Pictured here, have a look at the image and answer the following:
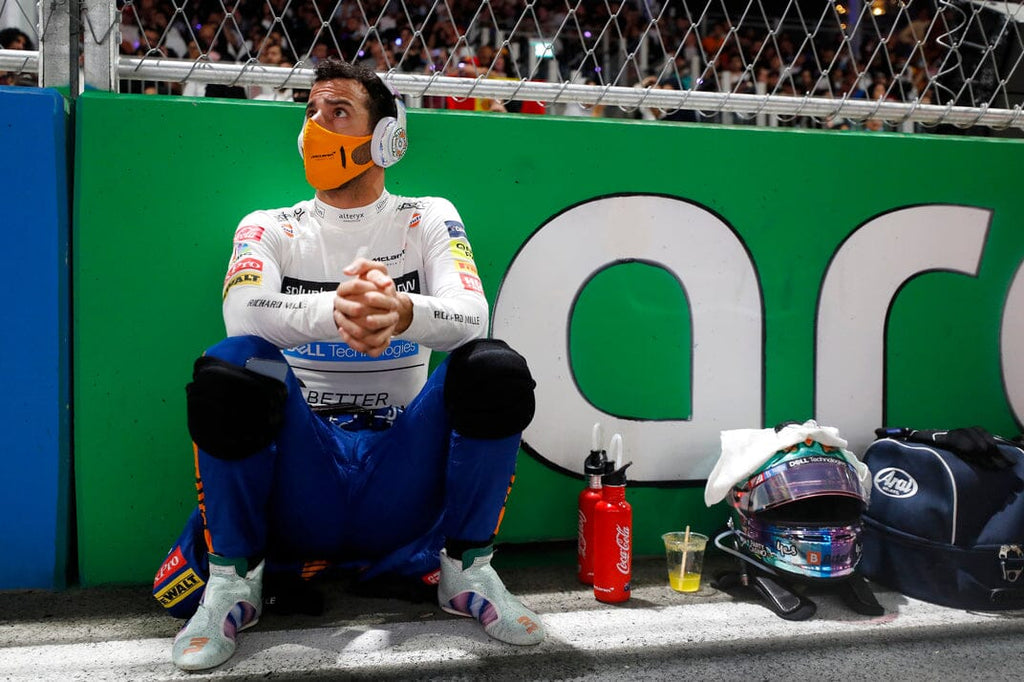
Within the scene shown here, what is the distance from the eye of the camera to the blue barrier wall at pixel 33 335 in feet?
7.25

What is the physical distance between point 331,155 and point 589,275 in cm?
89

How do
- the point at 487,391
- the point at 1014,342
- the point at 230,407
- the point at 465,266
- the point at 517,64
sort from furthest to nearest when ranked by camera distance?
the point at 1014,342 → the point at 517,64 → the point at 465,266 → the point at 487,391 → the point at 230,407

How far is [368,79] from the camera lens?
7.16 ft

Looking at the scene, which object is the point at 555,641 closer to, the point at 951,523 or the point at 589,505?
the point at 589,505

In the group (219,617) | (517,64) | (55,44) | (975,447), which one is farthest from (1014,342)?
(55,44)

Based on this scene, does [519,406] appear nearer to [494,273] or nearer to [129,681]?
[494,273]

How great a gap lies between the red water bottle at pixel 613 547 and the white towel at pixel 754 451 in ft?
1.18

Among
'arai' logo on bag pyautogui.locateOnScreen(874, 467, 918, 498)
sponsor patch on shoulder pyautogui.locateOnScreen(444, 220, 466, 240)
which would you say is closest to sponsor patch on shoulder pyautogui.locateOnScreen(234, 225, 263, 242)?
sponsor patch on shoulder pyautogui.locateOnScreen(444, 220, 466, 240)

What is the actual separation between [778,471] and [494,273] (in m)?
1.01

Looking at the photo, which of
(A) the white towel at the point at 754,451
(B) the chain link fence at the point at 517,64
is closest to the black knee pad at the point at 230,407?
(B) the chain link fence at the point at 517,64

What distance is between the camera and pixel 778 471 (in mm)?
2316

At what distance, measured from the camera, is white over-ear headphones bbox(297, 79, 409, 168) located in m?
2.16

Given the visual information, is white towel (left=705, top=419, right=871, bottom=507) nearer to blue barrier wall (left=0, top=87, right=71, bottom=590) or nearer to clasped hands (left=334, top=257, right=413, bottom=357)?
clasped hands (left=334, top=257, right=413, bottom=357)

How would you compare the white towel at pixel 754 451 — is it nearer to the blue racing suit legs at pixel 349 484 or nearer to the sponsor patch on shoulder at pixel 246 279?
the blue racing suit legs at pixel 349 484
